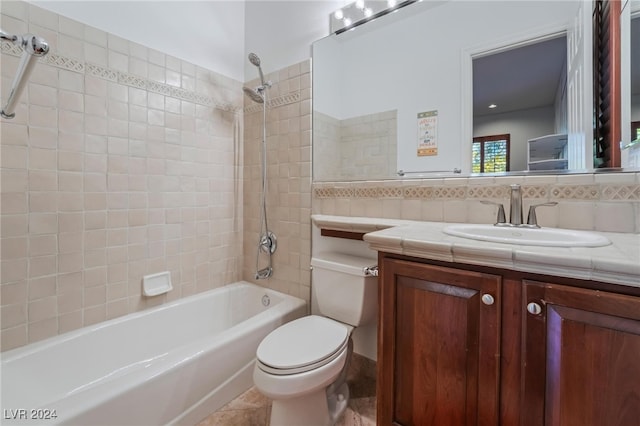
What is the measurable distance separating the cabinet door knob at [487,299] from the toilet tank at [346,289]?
604mm

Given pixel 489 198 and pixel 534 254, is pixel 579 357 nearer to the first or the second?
pixel 534 254

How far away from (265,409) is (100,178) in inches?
57.5

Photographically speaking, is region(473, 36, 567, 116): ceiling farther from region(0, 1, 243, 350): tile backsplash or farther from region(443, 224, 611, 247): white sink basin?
region(0, 1, 243, 350): tile backsplash

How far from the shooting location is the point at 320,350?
3.90ft

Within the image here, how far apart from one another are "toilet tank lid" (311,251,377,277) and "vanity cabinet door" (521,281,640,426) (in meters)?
0.72

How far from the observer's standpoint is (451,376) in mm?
858

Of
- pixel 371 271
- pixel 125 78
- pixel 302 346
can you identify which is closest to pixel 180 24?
pixel 125 78

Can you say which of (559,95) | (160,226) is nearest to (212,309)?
(160,226)

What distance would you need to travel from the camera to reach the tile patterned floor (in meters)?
1.33

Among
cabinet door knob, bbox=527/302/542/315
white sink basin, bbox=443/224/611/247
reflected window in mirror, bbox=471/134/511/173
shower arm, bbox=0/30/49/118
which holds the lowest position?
cabinet door knob, bbox=527/302/542/315

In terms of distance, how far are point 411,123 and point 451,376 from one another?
4.23 feet

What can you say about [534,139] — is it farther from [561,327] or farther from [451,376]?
[451,376]

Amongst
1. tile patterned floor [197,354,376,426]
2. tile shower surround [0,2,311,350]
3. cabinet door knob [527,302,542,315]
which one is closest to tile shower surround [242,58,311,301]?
tile shower surround [0,2,311,350]

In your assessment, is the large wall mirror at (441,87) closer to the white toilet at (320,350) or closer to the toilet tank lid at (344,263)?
the toilet tank lid at (344,263)
